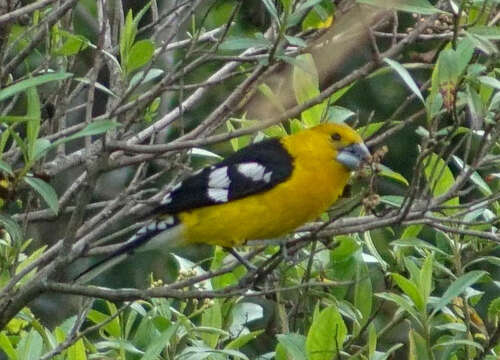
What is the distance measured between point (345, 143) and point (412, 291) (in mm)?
909

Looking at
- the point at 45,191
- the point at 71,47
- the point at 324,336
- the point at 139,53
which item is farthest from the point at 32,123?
the point at 324,336

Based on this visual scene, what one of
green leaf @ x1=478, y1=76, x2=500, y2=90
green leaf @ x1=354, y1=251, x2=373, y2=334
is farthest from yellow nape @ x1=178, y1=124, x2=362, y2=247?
green leaf @ x1=478, y1=76, x2=500, y2=90

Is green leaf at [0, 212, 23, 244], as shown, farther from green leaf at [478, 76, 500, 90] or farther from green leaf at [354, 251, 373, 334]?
green leaf at [478, 76, 500, 90]

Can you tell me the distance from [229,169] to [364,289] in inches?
30.6

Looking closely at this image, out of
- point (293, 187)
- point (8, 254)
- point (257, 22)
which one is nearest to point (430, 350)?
point (293, 187)

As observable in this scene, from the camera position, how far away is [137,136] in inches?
142

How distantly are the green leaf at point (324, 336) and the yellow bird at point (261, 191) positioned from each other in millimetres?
852

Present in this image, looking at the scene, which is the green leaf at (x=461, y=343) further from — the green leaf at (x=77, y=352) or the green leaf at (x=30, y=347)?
the green leaf at (x=30, y=347)

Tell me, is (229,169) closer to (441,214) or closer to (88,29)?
(441,214)

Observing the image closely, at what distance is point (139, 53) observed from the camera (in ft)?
A: 10.6

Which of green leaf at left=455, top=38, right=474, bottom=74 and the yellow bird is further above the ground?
green leaf at left=455, top=38, right=474, bottom=74

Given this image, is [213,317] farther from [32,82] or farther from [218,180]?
[32,82]

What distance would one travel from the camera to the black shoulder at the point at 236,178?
162 inches

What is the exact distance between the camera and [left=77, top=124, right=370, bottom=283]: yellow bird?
4.06m
